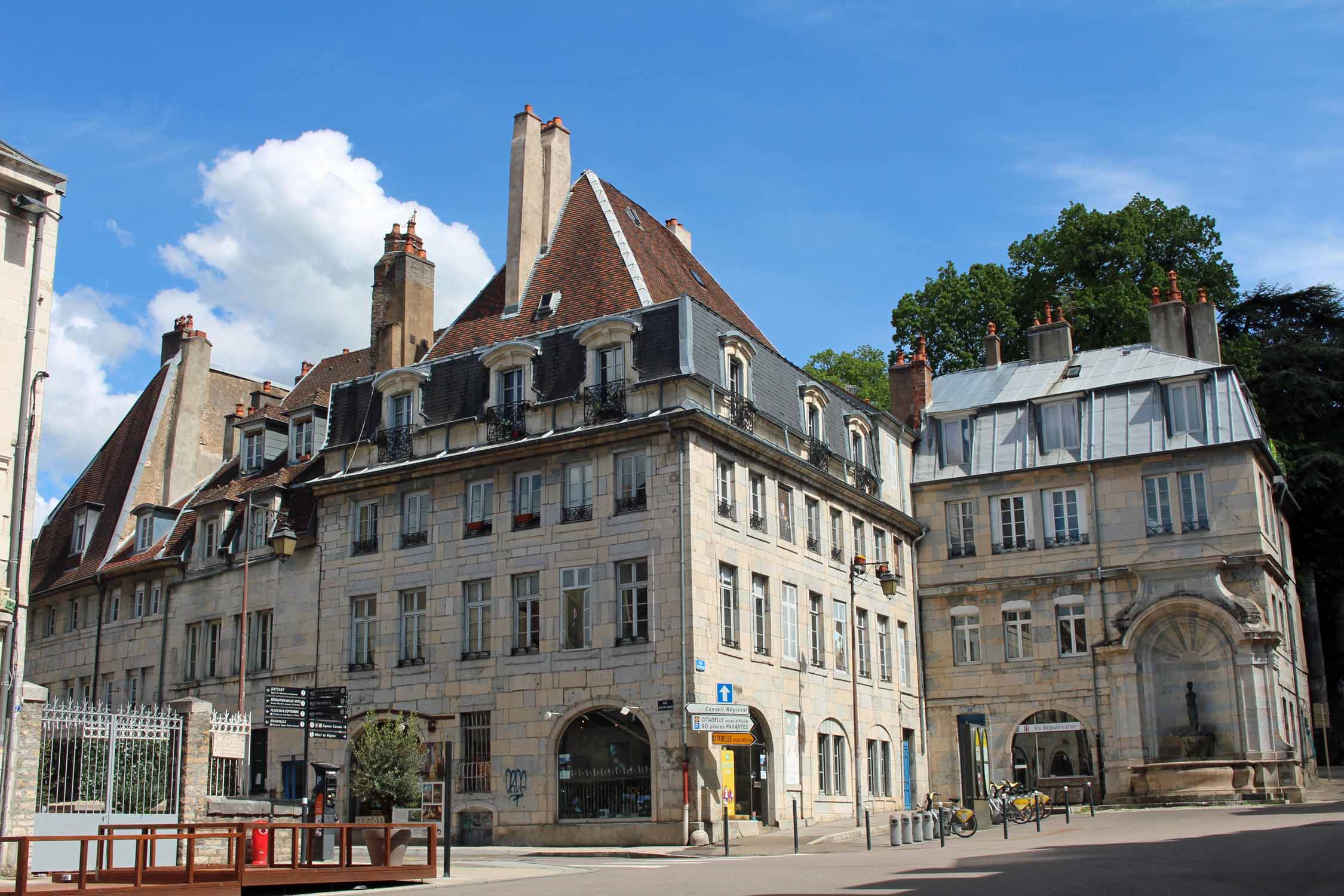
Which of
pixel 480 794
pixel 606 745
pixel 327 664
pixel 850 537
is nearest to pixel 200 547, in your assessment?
pixel 327 664

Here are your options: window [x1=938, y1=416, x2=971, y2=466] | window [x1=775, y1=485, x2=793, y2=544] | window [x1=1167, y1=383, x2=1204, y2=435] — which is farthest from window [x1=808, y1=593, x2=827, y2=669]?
window [x1=1167, y1=383, x2=1204, y2=435]

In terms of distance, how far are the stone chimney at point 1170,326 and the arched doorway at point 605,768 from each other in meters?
20.0

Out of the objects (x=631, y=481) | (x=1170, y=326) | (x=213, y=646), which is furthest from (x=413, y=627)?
(x=1170, y=326)

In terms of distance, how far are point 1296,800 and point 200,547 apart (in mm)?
26832

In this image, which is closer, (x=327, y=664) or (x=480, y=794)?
(x=480, y=794)

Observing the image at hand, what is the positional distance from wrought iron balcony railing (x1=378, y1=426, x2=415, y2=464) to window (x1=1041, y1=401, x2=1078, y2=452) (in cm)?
1667

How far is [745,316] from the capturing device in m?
39.0

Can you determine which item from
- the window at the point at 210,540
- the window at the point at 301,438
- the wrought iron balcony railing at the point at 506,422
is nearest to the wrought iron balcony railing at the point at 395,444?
the wrought iron balcony railing at the point at 506,422

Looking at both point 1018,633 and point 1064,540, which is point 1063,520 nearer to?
point 1064,540

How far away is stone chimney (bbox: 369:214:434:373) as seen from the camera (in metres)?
36.7

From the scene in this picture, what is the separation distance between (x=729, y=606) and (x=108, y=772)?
44.3 ft

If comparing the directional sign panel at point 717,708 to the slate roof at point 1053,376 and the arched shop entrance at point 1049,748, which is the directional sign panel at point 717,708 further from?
the slate roof at point 1053,376

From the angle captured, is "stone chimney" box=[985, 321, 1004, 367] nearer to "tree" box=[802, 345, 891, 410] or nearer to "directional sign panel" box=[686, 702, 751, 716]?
"tree" box=[802, 345, 891, 410]

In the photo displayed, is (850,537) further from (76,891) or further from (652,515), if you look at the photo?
(76,891)
